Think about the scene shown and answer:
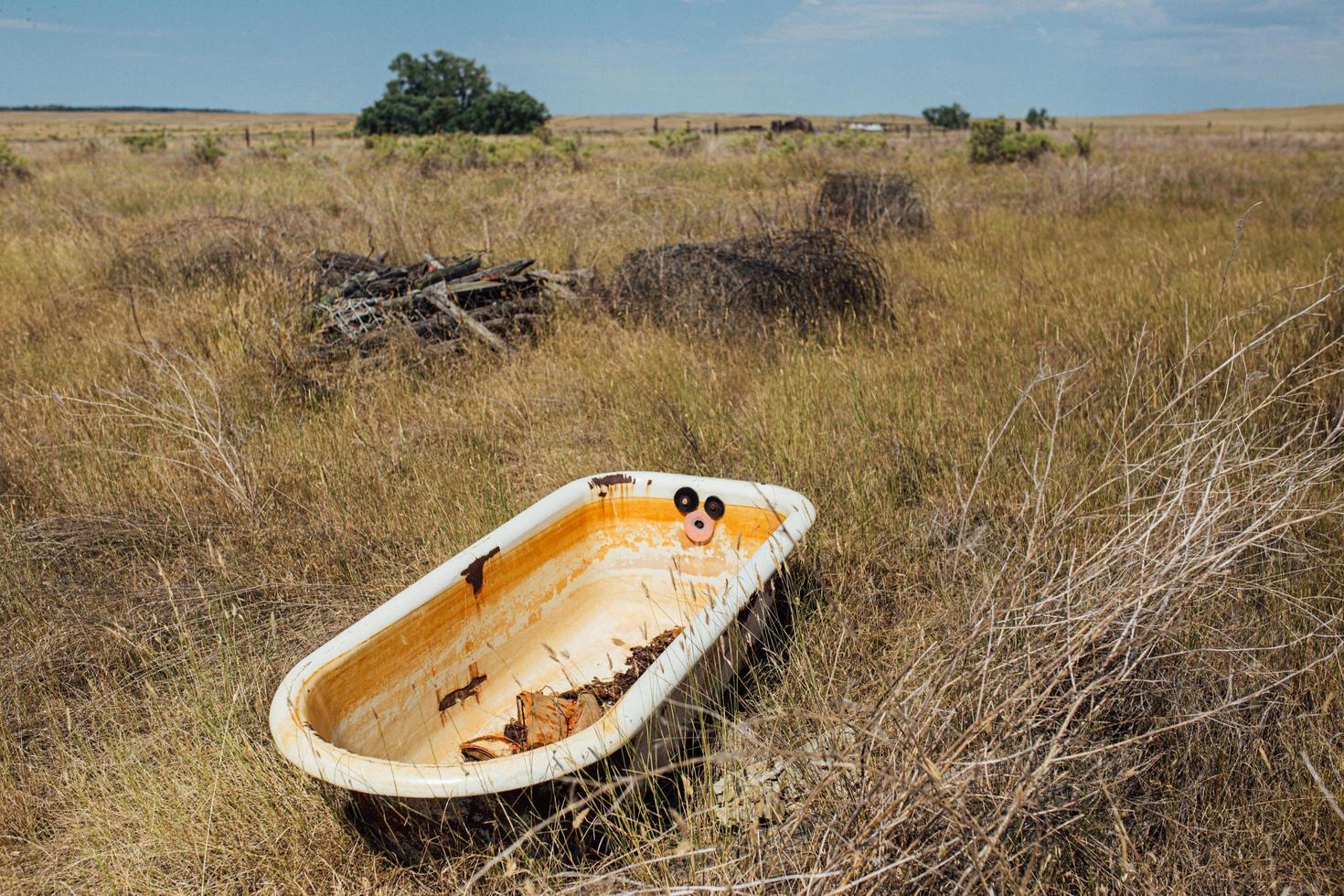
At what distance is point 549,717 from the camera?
271 centimetres

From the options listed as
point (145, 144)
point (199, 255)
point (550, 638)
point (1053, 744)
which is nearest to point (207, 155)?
point (145, 144)

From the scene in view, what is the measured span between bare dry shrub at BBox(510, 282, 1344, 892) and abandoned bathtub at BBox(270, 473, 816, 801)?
0.66 feet

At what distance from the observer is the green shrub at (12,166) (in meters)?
14.3

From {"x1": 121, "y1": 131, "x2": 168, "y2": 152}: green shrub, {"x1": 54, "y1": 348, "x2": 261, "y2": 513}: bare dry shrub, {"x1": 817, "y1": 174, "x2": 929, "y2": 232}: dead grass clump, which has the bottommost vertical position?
{"x1": 54, "y1": 348, "x2": 261, "y2": 513}: bare dry shrub

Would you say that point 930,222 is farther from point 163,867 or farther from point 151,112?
point 151,112

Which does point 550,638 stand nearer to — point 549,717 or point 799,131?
point 549,717

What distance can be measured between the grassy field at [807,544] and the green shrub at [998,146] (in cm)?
1110

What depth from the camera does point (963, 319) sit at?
5918mm

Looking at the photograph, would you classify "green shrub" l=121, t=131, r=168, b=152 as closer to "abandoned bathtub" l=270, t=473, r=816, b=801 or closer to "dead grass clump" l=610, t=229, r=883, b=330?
"dead grass clump" l=610, t=229, r=883, b=330

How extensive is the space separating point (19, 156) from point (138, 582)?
18.2 m

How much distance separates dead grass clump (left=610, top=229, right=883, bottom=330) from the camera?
598 cm

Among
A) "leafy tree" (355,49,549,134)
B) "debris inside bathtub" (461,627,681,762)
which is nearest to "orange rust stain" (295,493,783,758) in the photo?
"debris inside bathtub" (461,627,681,762)

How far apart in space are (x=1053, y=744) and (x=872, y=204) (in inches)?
341

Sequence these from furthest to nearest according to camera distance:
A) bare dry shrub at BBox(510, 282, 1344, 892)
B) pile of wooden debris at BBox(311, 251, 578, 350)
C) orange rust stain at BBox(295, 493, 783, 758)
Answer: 1. pile of wooden debris at BBox(311, 251, 578, 350)
2. orange rust stain at BBox(295, 493, 783, 758)
3. bare dry shrub at BBox(510, 282, 1344, 892)
